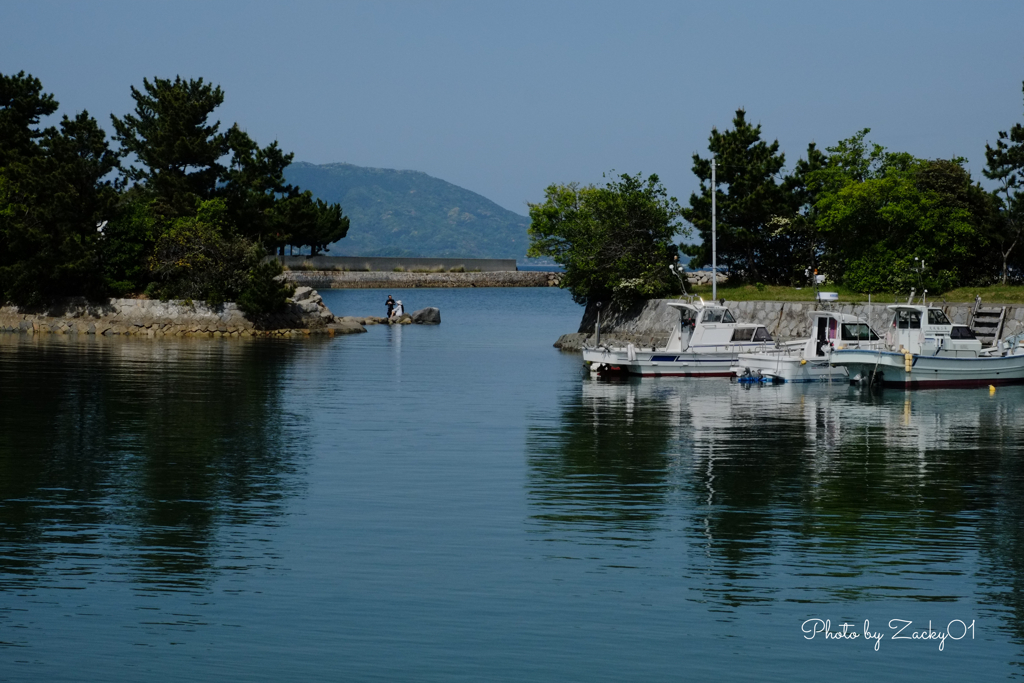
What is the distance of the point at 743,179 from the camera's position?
65750 mm

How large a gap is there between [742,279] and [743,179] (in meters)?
5.97

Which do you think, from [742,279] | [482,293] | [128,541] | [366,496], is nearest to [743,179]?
[742,279]

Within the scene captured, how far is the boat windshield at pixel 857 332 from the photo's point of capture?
4491 centimetres

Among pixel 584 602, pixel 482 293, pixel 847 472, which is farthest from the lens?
pixel 482 293

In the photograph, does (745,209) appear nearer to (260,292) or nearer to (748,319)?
(748,319)

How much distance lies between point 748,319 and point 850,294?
586 centimetres

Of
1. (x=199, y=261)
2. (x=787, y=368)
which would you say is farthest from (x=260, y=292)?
(x=787, y=368)

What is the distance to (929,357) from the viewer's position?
138 ft

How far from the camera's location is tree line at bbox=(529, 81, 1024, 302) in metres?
58.7

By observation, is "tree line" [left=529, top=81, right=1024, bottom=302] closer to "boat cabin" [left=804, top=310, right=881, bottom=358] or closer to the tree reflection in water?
"boat cabin" [left=804, top=310, right=881, bottom=358]

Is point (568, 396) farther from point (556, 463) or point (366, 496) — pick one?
point (366, 496)

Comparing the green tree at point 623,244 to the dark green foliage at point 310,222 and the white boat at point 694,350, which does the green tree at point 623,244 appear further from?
the dark green foliage at point 310,222

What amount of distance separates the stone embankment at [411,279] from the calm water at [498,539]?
105 meters

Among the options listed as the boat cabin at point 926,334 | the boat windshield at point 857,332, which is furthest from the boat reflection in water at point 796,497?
the boat windshield at point 857,332
